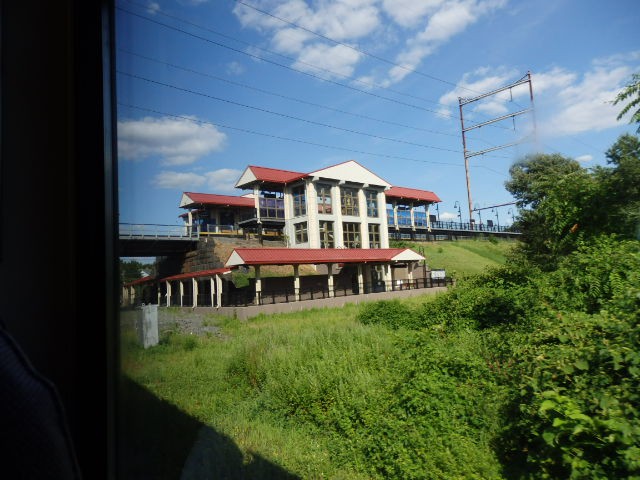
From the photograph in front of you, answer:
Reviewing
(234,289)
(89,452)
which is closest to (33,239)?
(89,452)

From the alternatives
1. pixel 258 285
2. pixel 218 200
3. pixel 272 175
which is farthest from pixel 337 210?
pixel 218 200

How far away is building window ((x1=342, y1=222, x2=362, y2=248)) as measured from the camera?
2254 mm

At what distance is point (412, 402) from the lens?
67.1 inches

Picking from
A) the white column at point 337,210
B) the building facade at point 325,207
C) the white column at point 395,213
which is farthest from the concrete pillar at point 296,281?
the white column at point 395,213

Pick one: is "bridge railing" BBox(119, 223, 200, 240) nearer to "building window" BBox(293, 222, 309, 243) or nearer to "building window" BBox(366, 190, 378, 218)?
"building window" BBox(293, 222, 309, 243)

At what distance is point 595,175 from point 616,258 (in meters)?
0.28

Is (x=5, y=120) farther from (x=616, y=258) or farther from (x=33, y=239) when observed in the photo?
(x=616, y=258)

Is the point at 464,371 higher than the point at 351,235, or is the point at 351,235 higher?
the point at 351,235

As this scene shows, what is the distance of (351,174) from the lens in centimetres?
218

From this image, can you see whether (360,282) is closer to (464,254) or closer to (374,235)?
(374,235)

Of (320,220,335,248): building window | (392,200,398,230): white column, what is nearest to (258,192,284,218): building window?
(320,220,335,248): building window

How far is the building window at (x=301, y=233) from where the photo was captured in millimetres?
2197

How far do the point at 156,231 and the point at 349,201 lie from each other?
118cm

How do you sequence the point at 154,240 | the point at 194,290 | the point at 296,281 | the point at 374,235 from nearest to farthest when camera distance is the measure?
the point at 154,240 < the point at 194,290 < the point at 296,281 < the point at 374,235
